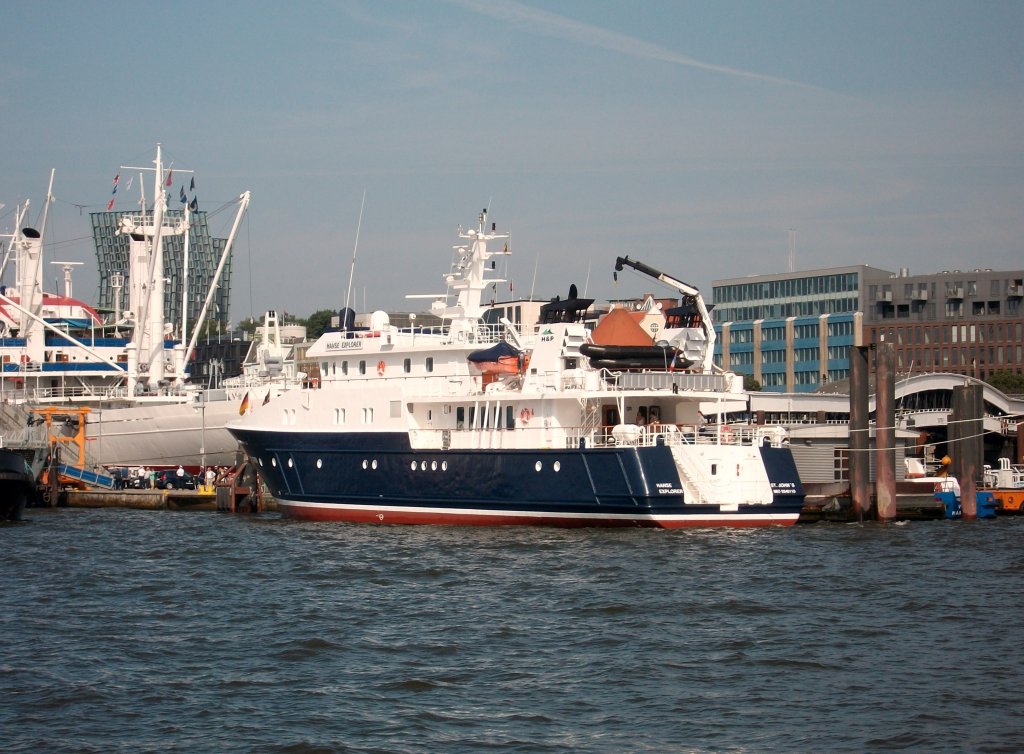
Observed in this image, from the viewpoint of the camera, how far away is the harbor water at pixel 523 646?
1544 cm

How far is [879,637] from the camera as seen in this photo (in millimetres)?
20219

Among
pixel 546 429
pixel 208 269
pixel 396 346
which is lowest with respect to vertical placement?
pixel 546 429

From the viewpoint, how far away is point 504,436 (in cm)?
3556

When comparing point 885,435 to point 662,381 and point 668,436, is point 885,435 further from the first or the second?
point 668,436

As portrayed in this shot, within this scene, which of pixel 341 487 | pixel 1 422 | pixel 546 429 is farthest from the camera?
pixel 1 422

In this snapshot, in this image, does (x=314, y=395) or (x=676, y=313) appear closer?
(x=314, y=395)

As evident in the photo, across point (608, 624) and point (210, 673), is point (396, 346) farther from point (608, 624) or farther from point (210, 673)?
point (210, 673)

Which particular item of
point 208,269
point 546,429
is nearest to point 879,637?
point 546,429

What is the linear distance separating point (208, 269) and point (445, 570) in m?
168

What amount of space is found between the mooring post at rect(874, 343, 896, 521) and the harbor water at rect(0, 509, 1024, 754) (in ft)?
15.2

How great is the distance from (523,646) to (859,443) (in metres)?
20.1

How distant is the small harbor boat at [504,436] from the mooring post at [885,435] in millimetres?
4183

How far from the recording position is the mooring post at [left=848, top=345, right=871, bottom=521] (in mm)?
37375

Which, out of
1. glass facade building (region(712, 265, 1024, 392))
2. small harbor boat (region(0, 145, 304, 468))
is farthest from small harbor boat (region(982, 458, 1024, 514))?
glass facade building (region(712, 265, 1024, 392))
